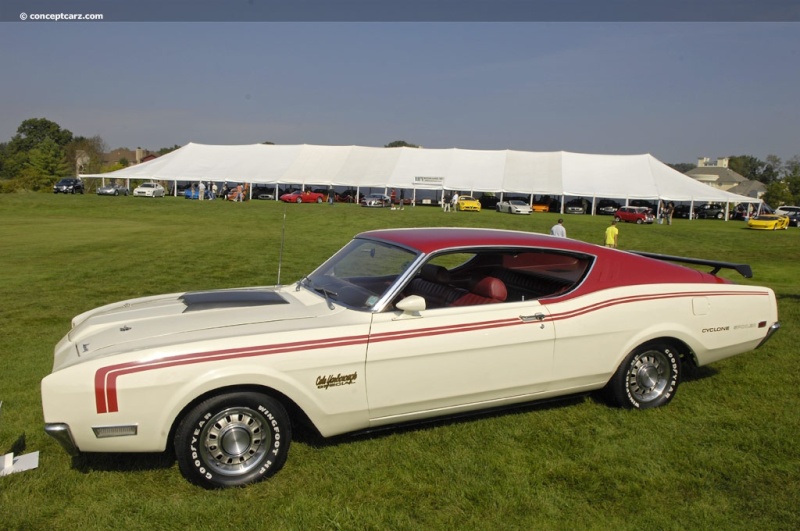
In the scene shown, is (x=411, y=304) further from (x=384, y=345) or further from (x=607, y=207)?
(x=607, y=207)

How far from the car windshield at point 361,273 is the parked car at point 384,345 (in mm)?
18

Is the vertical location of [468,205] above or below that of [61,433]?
above

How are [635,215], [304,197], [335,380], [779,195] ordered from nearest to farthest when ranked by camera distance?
[335,380], [635,215], [304,197], [779,195]

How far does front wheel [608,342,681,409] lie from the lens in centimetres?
480

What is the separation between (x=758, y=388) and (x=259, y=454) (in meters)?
4.61

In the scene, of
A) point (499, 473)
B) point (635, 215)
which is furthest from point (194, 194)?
point (499, 473)

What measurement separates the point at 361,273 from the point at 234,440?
69.5 inches

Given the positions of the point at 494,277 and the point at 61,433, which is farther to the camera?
the point at 494,277

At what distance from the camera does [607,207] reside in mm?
48750

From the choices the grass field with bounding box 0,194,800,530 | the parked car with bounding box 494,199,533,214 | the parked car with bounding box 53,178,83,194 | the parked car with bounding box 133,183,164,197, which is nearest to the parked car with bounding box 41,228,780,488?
the grass field with bounding box 0,194,800,530

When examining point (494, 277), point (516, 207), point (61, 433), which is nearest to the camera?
point (61, 433)

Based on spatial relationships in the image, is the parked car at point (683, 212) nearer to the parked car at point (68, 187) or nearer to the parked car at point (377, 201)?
the parked car at point (377, 201)

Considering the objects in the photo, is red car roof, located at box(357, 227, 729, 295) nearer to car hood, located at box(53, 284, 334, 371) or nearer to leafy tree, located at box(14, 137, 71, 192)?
car hood, located at box(53, 284, 334, 371)

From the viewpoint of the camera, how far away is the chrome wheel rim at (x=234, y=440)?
3523mm
